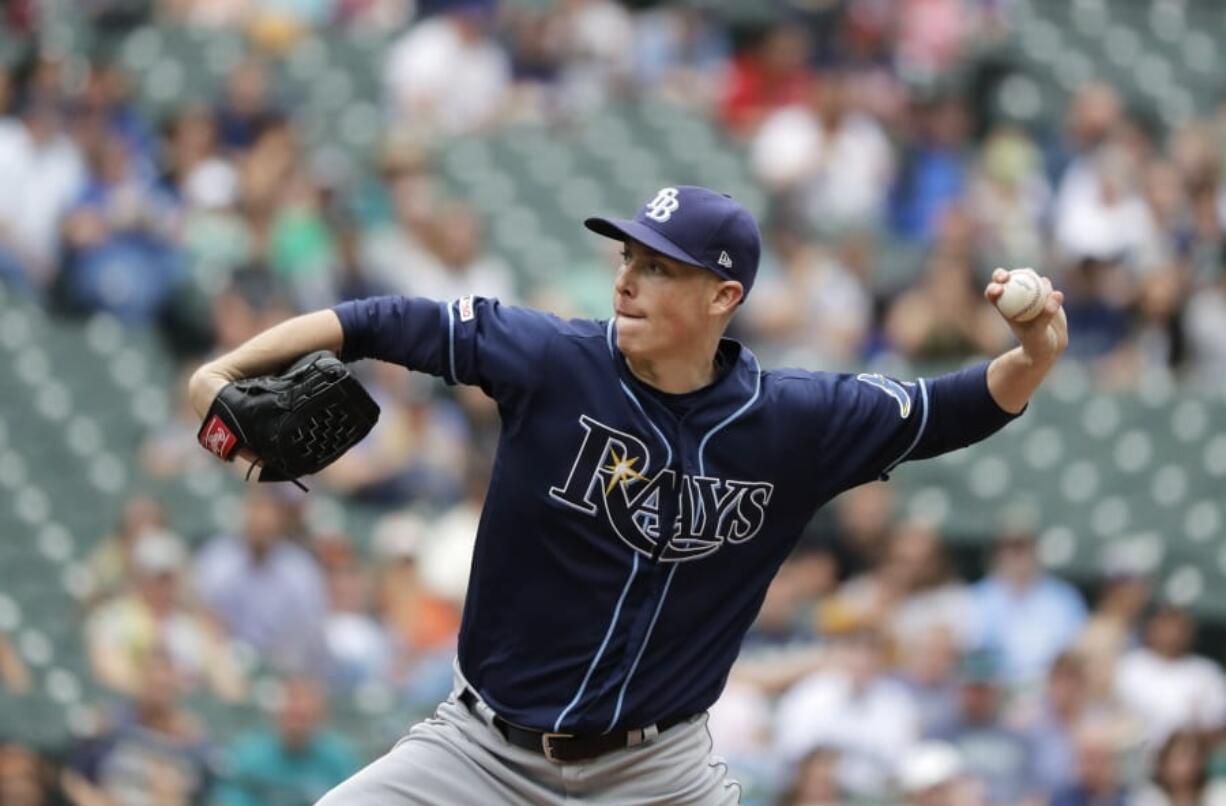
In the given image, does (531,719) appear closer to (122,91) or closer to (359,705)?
(359,705)

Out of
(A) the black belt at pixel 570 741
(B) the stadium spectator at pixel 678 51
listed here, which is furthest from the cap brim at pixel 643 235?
(B) the stadium spectator at pixel 678 51

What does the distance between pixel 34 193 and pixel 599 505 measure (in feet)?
22.7

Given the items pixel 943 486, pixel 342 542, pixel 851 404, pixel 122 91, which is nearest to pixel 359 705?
pixel 342 542

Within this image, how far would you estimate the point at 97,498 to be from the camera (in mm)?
10141

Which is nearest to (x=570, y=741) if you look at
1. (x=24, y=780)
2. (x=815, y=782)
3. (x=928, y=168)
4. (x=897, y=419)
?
(x=897, y=419)

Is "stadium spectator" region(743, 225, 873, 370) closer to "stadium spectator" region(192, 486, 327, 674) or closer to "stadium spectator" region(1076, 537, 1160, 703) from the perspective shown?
"stadium spectator" region(1076, 537, 1160, 703)

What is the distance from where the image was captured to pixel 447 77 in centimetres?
1352

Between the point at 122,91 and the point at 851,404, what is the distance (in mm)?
8107

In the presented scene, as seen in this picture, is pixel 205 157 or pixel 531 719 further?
pixel 205 157

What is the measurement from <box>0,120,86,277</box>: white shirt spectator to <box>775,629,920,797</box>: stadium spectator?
4.45 metres

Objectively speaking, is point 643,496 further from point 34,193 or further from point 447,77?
point 447,77

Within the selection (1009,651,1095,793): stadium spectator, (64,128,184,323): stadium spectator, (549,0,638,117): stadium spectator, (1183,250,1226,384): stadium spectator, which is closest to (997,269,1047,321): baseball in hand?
(1009,651,1095,793): stadium spectator

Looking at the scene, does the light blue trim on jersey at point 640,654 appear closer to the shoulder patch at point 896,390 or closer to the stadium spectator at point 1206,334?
the shoulder patch at point 896,390

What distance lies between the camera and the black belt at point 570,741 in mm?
4977
